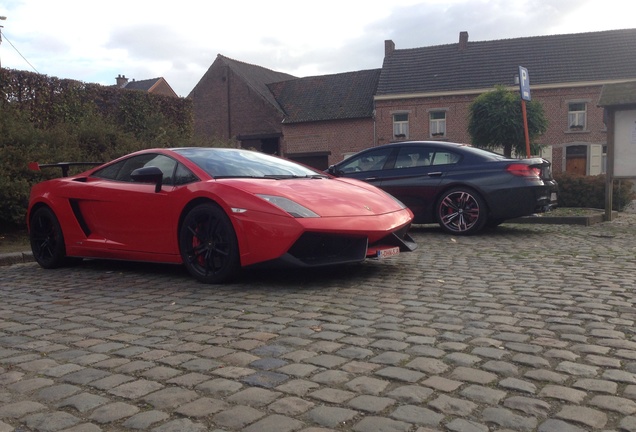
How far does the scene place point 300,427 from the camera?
2434 mm

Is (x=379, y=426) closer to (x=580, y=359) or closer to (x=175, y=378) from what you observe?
(x=175, y=378)

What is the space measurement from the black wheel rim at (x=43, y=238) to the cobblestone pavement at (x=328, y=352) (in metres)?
0.91

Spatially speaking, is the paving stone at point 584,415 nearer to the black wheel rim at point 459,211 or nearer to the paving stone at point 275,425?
the paving stone at point 275,425

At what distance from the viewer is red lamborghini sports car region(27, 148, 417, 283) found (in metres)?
5.10

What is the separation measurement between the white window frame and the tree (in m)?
13.3

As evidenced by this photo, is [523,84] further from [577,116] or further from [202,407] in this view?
[577,116]

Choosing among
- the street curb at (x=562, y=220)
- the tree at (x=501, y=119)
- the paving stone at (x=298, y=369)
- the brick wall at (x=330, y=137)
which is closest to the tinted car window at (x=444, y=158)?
the street curb at (x=562, y=220)

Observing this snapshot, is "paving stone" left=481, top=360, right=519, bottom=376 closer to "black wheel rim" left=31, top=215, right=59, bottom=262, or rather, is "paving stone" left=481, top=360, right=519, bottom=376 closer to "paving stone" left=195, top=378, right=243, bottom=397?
"paving stone" left=195, top=378, right=243, bottom=397

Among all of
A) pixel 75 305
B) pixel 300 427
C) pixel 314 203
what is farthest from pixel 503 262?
pixel 300 427

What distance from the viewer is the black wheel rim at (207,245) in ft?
17.5

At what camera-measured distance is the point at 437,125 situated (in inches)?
1590

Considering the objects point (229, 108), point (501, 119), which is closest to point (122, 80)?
point (229, 108)

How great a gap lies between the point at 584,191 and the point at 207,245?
35.8 ft

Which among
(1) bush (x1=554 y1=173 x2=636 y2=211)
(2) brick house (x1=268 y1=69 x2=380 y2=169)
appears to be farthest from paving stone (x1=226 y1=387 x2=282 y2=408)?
(2) brick house (x1=268 y1=69 x2=380 y2=169)
